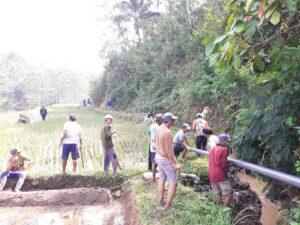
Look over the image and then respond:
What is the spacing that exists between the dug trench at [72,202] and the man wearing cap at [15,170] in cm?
31

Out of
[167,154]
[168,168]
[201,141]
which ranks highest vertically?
[167,154]

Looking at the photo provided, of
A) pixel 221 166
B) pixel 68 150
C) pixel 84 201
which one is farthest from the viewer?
pixel 68 150

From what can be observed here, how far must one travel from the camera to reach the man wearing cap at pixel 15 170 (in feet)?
31.6

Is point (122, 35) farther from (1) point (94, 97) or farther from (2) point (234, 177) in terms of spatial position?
(2) point (234, 177)

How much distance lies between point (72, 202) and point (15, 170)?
84.4 inches

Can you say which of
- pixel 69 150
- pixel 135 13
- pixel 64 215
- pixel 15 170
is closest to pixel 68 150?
pixel 69 150

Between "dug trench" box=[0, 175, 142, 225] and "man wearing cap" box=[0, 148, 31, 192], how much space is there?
0.31 meters

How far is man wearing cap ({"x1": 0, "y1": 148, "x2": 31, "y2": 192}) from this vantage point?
9617 millimetres

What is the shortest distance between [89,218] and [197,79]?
480 inches

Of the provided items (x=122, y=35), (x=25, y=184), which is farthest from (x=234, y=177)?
(x=122, y=35)

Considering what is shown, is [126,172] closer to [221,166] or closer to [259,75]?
[221,166]

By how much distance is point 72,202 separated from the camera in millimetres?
8656

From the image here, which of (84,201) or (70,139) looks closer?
(84,201)

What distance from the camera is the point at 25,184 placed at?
9.99m
